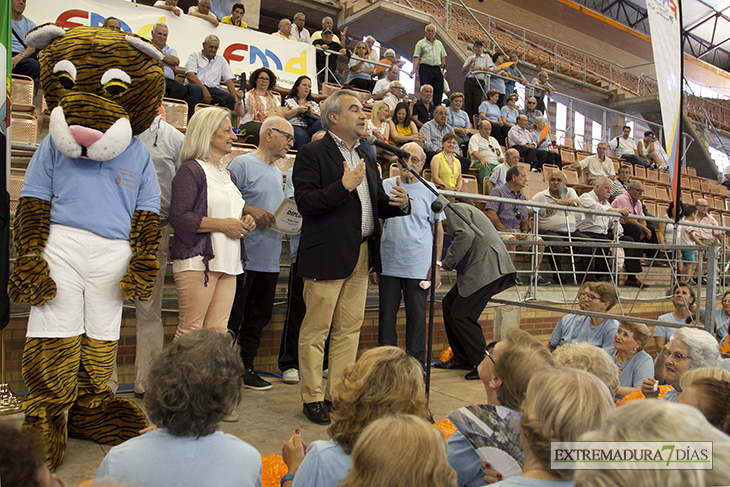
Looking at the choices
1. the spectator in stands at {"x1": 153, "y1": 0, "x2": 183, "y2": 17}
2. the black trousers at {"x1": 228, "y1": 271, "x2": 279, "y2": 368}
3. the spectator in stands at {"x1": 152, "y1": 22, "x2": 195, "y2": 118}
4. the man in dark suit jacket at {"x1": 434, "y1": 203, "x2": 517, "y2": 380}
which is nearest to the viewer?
the black trousers at {"x1": 228, "y1": 271, "x2": 279, "y2": 368}

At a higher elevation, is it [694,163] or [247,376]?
[694,163]

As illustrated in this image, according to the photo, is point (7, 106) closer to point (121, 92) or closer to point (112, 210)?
point (121, 92)

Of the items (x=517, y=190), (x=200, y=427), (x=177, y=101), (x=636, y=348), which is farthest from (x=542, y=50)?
(x=200, y=427)

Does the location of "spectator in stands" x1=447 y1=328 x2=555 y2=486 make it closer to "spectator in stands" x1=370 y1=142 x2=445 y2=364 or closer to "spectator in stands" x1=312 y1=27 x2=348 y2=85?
"spectator in stands" x1=370 y1=142 x2=445 y2=364

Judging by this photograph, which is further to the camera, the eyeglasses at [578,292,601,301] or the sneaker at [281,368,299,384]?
the eyeglasses at [578,292,601,301]

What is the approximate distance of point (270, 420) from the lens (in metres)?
2.84

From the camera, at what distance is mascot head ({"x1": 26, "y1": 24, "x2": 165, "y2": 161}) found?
2.23m

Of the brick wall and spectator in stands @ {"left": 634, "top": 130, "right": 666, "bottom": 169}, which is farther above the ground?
spectator in stands @ {"left": 634, "top": 130, "right": 666, "bottom": 169}

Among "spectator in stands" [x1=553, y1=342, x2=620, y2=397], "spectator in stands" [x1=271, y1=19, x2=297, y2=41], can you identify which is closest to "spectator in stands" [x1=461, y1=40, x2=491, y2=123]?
"spectator in stands" [x1=271, y1=19, x2=297, y2=41]

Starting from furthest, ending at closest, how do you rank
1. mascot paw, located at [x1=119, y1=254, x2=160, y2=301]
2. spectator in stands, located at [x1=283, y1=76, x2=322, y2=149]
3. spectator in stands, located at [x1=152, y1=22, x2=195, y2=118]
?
1. spectator in stands, located at [x1=152, y1=22, x2=195, y2=118]
2. spectator in stands, located at [x1=283, y1=76, x2=322, y2=149]
3. mascot paw, located at [x1=119, y1=254, x2=160, y2=301]

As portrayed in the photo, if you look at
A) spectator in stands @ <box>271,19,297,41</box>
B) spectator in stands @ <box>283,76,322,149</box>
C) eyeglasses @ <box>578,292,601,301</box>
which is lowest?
eyeglasses @ <box>578,292,601,301</box>

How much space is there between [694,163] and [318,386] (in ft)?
56.5

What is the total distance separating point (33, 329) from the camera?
2162 mm

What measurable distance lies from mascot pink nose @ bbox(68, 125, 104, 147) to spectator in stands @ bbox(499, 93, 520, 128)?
818 centimetres
